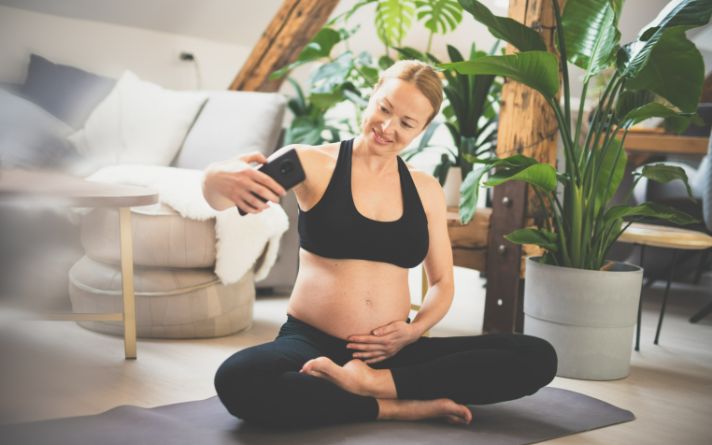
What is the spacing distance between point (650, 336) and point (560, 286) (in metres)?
0.78

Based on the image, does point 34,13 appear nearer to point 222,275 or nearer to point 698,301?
point 222,275

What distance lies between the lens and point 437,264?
5.05 ft

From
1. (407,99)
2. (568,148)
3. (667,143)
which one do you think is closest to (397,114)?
(407,99)

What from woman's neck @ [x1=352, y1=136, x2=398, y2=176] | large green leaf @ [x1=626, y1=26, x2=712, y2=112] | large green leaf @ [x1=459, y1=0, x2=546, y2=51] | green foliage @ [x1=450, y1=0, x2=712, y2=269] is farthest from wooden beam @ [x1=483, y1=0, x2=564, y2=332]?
woman's neck @ [x1=352, y1=136, x2=398, y2=176]

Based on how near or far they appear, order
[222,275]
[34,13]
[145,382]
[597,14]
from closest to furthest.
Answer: [34,13]
[145,382]
[597,14]
[222,275]

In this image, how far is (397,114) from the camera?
138cm

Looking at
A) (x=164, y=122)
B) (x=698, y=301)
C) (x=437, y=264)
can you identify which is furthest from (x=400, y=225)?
(x=698, y=301)

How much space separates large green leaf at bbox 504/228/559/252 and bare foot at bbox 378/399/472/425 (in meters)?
0.62

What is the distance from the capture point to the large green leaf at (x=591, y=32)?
1816 mm

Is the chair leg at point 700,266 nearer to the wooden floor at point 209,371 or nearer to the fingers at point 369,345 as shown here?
the wooden floor at point 209,371

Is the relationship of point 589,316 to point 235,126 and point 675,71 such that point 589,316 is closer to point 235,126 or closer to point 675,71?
point 675,71

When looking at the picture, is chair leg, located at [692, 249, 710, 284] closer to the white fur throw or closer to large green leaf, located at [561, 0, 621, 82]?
large green leaf, located at [561, 0, 621, 82]

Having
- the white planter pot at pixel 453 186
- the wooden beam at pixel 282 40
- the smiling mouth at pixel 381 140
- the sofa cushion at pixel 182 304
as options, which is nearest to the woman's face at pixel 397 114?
the smiling mouth at pixel 381 140

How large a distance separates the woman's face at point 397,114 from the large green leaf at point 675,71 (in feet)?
2.21
